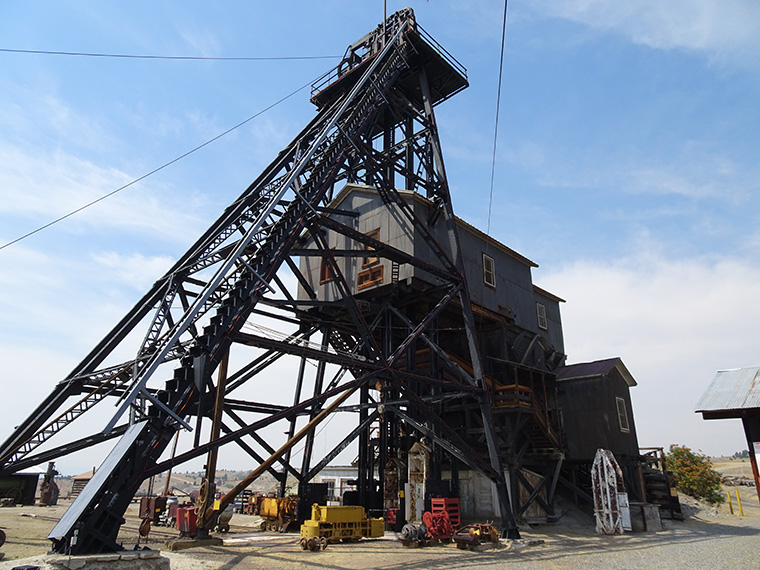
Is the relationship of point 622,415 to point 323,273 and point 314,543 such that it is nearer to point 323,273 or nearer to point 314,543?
point 323,273

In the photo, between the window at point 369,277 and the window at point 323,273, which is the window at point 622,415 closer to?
the window at point 369,277

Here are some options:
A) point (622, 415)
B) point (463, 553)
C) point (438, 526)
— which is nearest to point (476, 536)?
point (463, 553)

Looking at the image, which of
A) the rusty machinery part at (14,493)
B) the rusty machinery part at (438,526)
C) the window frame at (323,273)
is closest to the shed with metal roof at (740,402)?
the rusty machinery part at (438,526)

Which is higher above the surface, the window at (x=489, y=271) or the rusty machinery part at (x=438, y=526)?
the window at (x=489, y=271)

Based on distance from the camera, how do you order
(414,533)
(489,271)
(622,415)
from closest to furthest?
(414,533) < (489,271) < (622,415)

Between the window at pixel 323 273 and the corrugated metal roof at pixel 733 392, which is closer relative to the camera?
the corrugated metal roof at pixel 733 392

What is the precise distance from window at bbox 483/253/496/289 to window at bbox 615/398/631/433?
28.7 feet

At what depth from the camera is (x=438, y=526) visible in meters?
16.1

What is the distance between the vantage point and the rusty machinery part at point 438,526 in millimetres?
15992

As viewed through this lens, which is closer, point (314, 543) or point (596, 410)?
point (314, 543)

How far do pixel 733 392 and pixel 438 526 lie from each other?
9.04m

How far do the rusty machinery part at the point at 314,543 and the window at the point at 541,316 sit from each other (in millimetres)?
17738

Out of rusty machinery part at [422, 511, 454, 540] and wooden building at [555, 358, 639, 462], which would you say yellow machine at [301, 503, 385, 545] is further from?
wooden building at [555, 358, 639, 462]

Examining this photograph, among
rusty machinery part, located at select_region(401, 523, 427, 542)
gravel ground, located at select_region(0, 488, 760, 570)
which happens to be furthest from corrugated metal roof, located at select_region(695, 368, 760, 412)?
rusty machinery part, located at select_region(401, 523, 427, 542)
